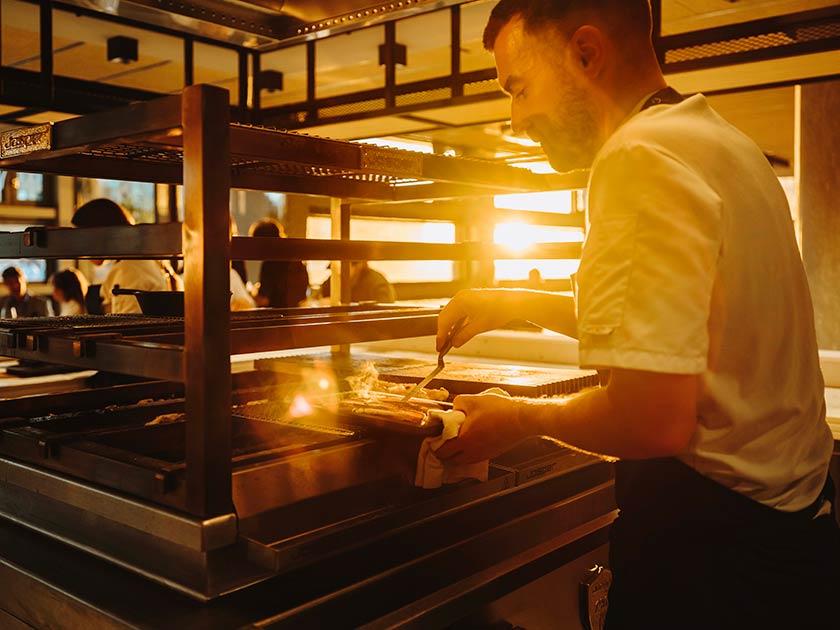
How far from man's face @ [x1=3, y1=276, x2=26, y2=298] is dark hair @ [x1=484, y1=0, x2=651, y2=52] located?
611 centimetres

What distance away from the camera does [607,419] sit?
100 centimetres

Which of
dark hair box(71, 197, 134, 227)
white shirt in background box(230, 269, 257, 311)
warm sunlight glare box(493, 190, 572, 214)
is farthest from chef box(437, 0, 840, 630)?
warm sunlight glare box(493, 190, 572, 214)

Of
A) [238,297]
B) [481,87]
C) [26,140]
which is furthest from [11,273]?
[26,140]

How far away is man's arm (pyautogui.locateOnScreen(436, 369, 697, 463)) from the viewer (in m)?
0.94

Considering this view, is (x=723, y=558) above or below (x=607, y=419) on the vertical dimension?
below

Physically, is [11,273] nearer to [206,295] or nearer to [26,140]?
[26,140]

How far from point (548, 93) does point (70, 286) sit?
521cm

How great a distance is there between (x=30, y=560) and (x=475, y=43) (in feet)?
16.2

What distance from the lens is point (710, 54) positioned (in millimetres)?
3043

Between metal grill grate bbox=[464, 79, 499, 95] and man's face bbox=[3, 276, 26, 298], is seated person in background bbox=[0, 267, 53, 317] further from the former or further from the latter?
metal grill grate bbox=[464, 79, 499, 95]

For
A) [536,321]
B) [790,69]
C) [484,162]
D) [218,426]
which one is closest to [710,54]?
[790,69]

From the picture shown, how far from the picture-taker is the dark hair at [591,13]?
3.51 feet

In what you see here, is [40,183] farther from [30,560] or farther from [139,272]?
[30,560]

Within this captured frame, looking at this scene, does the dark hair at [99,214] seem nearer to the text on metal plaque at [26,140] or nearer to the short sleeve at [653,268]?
the text on metal plaque at [26,140]
